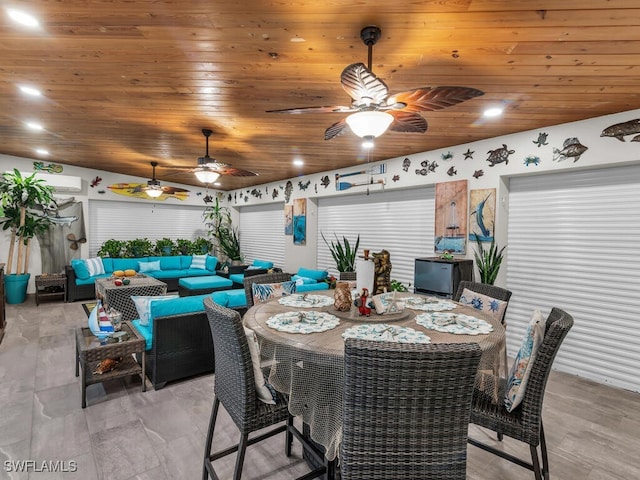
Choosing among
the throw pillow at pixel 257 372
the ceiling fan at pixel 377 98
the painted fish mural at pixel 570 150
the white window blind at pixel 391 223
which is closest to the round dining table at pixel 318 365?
the throw pillow at pixel 257 372

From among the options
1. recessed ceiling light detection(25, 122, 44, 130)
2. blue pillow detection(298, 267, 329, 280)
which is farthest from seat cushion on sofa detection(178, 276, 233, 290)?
recessed ceiling light detection(25, 122, 44, 130)

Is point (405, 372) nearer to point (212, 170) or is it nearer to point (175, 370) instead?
point (175, 370)

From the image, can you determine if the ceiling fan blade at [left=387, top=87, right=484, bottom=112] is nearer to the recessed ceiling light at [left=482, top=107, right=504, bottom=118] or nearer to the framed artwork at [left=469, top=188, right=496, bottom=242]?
the recessed ceiling light at [left=482, top=107, right=504, bottom=118]

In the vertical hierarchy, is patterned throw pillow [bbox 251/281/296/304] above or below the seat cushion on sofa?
above

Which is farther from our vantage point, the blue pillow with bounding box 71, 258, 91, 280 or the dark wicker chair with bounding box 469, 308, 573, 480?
the blue pillow with bounding box 71, 258, 91, 280

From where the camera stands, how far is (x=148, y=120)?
4008 millimetres

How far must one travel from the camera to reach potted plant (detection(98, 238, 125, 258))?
7.49m

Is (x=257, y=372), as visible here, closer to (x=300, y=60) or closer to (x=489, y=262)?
(x=300, y=60)

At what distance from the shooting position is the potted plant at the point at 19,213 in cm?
609

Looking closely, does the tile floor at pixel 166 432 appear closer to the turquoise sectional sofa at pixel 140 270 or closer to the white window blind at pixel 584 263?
the white window blind at pixel 584 263

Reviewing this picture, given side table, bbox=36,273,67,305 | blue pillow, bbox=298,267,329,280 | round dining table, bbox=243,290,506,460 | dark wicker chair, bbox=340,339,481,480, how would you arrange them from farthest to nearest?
side table, bbox=36,273,67,305 → blue pillow, bbox=298,267,329,280 → round dining table, bbox=243,290,506,460 → dark wicker chair, bbox=340,339,481,480

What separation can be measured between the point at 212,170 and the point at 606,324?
4.47 meters

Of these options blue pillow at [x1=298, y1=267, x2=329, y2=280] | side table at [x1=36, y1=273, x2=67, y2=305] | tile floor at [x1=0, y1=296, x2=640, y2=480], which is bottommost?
tile floor at [x1=0, y1=296, x2=640, y2=480]

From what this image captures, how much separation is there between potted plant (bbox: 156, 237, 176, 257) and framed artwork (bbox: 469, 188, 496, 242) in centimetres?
702
